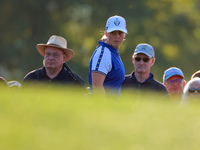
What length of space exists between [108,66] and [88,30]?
99.5 ft

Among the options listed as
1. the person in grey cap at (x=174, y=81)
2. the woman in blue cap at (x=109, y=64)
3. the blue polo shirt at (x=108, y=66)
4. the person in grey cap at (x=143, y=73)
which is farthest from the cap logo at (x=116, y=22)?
the person in grey cap at (x=174, y=81)

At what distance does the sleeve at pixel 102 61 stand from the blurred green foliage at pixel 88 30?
26.1 meters

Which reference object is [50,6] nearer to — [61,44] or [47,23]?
[47,23]

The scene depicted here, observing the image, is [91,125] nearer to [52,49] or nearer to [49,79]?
[49,79]

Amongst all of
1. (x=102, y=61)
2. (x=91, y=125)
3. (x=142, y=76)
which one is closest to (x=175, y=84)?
(x=142, y=76)

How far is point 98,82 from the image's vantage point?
737 cm

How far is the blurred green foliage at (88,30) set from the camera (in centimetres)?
3481

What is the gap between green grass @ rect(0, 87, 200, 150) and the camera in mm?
3684

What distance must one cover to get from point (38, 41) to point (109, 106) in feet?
97.7

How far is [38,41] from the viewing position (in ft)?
114

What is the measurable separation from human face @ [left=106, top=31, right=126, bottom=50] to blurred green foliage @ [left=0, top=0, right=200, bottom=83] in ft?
84.3

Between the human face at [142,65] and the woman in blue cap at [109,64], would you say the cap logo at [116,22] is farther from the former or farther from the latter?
the human face at [142,65]

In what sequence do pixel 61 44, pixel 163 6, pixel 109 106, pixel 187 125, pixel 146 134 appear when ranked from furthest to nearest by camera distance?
pixel 163 6, pixel 61 44, pixel 109 106, pixel 187 125, pixel 146 134

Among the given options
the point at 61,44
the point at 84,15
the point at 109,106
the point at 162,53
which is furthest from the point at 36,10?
the point at 109,106
